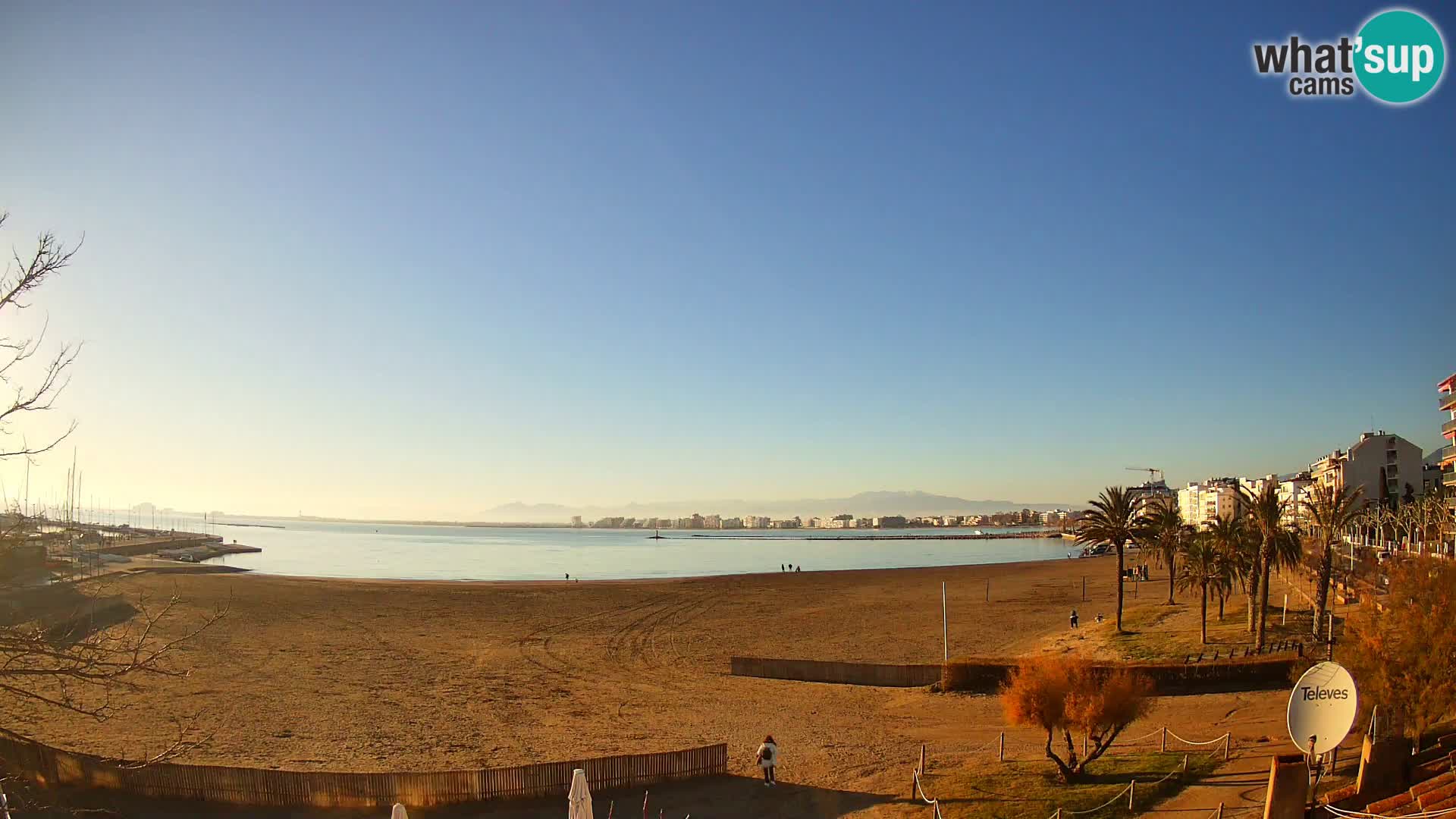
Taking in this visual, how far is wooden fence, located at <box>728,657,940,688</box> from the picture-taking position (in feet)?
108

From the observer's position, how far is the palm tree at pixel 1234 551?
39031 mm

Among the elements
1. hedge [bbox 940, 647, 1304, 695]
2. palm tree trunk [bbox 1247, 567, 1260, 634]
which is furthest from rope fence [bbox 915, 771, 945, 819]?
palm tree trunk [bbox 1247, 567, 1260, 634]

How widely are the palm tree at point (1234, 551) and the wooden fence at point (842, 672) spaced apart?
17034 millimetres

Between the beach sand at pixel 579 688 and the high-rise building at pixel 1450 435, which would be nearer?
the beach sand at pixel 579 688

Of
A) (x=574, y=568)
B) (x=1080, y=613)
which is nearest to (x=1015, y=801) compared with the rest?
(x=1080, y=613)

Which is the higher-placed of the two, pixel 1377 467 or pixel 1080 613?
pixel 1377 467

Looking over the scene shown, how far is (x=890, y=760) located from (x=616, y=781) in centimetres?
781

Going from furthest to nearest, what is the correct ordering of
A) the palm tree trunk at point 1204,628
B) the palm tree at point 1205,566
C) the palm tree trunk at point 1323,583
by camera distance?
1. the palm tree at point 1205,566
2. the palm tree trunk at point 1204,628
3. the palm tree trunk at point 1323,583

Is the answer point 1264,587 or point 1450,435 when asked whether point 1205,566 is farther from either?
point 1450,435

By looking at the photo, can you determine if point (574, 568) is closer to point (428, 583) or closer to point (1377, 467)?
point (428, 583)

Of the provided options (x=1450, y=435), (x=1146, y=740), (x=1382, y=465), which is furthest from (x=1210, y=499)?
(x=1146, y=740)

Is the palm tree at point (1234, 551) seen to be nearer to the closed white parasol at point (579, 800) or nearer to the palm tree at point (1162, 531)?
the palm tree at point (1162, 531)

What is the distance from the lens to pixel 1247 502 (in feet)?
125

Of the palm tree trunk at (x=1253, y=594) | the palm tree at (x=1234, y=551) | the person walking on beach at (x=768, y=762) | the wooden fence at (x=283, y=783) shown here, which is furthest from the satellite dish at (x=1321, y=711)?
the palm tree at (x=1234, y=551)
